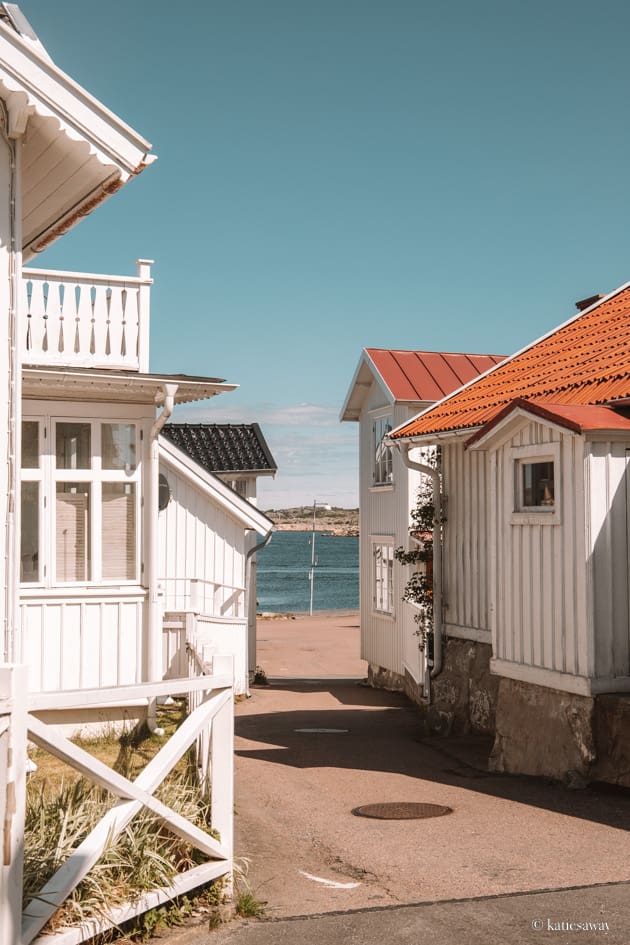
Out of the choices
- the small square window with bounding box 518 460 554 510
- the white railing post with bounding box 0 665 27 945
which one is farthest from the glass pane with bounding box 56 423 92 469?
the white railing post with bounding box 0 665 27 945

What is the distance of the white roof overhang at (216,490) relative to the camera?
17.5 metres

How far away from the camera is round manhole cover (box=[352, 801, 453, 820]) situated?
8.52 m

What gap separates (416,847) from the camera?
7.40 metres

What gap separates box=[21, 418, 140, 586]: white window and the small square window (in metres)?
4.35

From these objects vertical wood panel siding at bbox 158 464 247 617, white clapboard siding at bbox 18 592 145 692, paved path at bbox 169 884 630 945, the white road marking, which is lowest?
the white road marking

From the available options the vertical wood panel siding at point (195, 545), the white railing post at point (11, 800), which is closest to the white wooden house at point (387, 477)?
the vertical wood panel siding at point (195, 545)

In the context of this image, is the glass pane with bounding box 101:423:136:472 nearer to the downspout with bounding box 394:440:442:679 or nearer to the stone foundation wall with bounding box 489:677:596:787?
the downspout with bounding box 394:440:442:679

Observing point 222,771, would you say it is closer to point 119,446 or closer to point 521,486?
point 521,486

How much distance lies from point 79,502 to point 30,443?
2.78 feet

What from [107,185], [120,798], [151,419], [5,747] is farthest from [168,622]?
[5,747]

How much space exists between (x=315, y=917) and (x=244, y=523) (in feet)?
43.8

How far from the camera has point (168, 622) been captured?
13.1m

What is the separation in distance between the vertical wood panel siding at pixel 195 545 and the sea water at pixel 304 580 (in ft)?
184

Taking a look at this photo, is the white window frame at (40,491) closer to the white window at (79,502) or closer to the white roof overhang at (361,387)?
the white window at (79,502)
